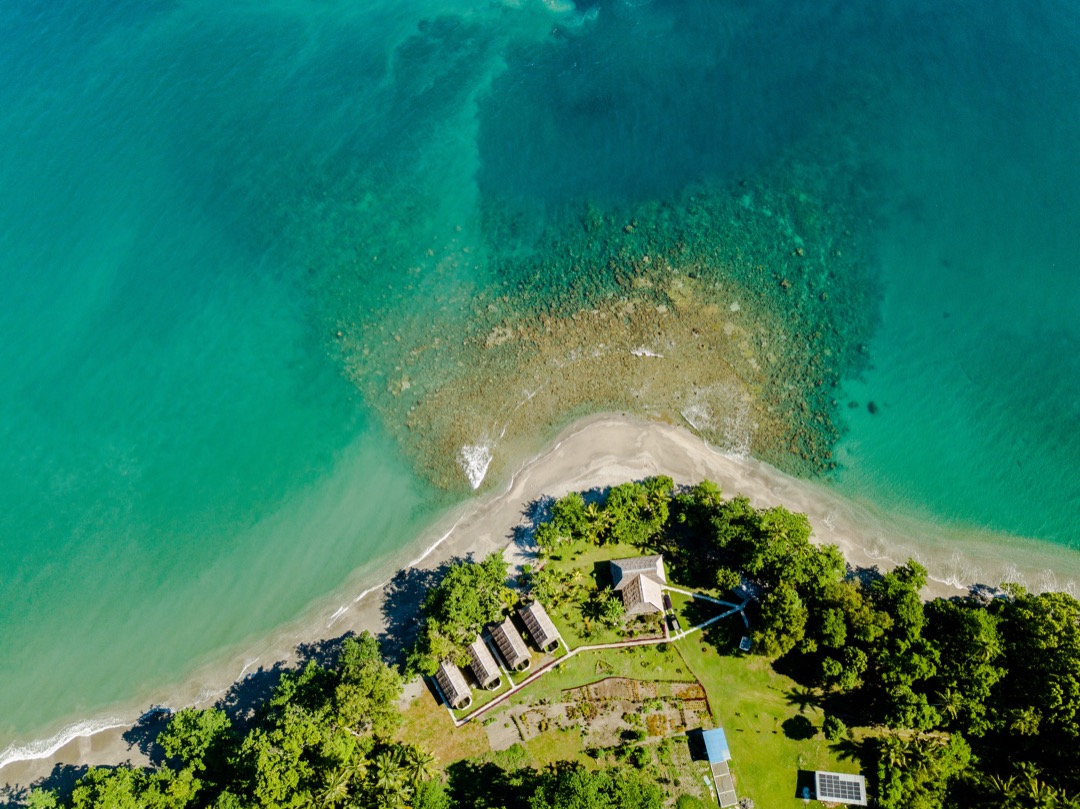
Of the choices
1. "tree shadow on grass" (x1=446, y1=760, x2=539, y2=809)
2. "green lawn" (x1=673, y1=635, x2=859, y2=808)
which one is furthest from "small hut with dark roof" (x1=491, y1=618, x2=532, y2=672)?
"green lawn" (x1=673, y1=635, x2=859, y2=808)

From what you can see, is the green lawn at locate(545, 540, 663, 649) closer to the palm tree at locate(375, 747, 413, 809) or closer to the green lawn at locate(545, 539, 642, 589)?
the green lawn at locate(545, 539, 642, 589)

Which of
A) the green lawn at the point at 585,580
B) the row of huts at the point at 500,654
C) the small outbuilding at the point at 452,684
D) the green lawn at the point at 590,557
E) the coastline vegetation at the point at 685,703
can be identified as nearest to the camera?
the coastline vegetation at the point at 685,703

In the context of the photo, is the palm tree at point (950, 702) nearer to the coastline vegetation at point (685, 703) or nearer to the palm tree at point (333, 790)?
the coastline vegetation at point (685, 703)

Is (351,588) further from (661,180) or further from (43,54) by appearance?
(43,54)

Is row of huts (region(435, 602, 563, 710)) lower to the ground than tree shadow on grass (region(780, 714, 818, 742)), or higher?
higher

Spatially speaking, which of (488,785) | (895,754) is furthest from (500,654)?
(895,754)

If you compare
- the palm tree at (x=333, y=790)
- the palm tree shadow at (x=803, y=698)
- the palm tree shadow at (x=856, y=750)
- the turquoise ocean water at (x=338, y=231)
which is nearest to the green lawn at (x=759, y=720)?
the palm tree shadow at (x=803, y=698)

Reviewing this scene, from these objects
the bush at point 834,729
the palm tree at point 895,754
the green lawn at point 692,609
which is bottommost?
the palm tree at point 895,754
